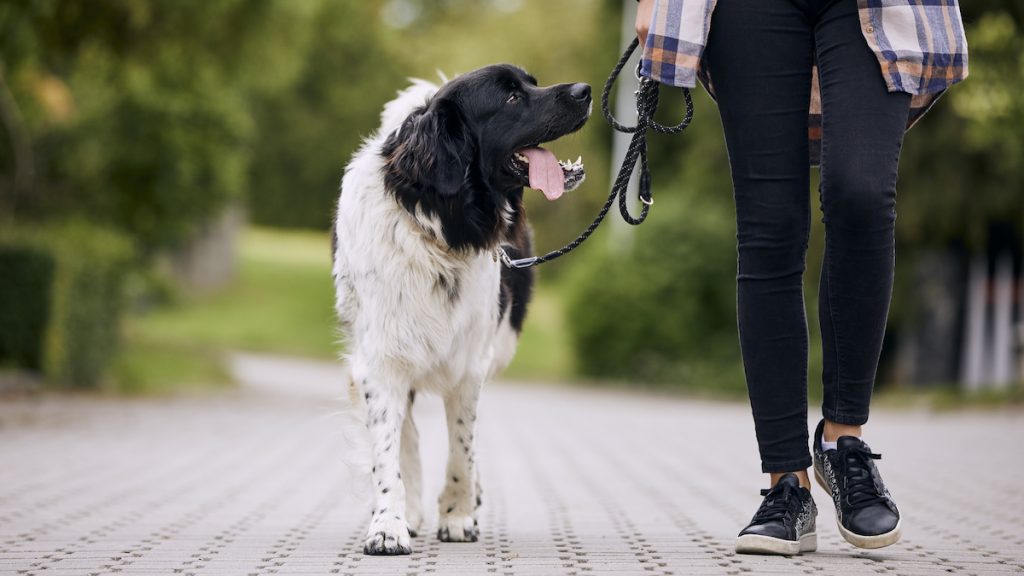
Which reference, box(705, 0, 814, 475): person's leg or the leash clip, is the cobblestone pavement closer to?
box(705, 0, 814, 475): person's leg

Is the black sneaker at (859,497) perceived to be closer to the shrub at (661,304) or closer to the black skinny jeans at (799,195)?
the black skinny jeans at (799,195)

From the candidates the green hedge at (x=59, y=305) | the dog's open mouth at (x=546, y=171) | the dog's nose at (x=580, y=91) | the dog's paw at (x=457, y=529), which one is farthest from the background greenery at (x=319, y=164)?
the dog's nose at (x=580, y=91)

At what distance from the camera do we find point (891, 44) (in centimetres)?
371

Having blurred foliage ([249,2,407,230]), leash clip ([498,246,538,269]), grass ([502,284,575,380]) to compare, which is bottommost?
grass ([502,284,575,380])

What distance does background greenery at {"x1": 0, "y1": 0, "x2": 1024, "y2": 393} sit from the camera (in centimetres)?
1617

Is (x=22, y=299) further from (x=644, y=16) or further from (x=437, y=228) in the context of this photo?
(x=644, y=16)

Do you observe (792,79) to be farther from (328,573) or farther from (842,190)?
(328,573)

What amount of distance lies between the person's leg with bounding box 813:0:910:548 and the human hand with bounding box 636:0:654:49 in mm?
529

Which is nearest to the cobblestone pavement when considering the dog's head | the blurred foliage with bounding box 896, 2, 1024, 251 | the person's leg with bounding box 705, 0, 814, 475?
the person's leg with bounding box 705, 0, 814, 475

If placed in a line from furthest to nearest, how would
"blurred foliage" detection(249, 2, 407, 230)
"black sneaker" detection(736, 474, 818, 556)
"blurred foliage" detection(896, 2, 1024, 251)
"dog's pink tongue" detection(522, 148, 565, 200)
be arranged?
"blurred foliage" detection(249, 2, 407, 230)
"blurred foliage" detection(896, 2, 1024, 251)
"dog's pink tongue" detection(522, 148, 565, 200)
"black sneaker" detection(736, 474, 818, 556)

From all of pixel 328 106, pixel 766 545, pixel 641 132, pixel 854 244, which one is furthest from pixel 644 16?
pixel 328 106

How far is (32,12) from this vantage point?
12.8 meters

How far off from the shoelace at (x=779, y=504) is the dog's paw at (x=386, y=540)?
43.6 inches

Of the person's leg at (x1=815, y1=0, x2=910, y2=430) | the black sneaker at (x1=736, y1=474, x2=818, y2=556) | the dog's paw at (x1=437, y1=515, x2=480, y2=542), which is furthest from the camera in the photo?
the dog's paw at (x1=437, y1=515, x2=480, y2=542)
